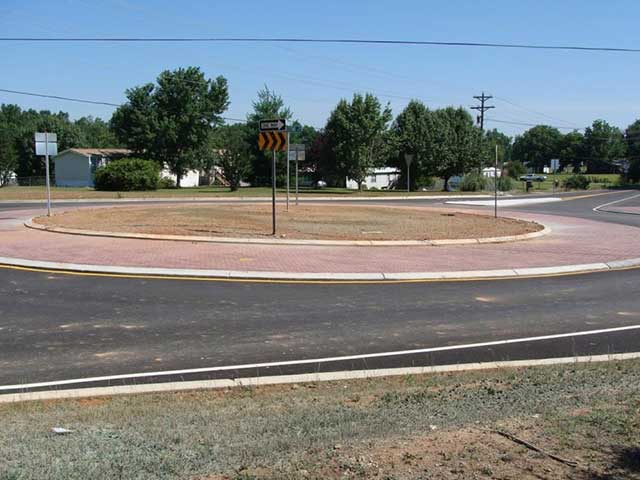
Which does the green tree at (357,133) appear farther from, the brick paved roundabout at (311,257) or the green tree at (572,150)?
the green tree at (572,150)

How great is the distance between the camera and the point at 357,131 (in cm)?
5981

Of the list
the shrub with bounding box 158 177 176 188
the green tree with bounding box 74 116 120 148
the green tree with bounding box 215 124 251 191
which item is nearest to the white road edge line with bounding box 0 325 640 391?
the green tree with bounding box 215 124 251 191

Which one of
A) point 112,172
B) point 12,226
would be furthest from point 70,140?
point 12,226

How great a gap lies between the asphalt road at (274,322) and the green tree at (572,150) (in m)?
161

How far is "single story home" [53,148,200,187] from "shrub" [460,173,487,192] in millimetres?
30846

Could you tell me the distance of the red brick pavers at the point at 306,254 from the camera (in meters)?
13.8

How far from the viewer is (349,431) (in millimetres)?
4504

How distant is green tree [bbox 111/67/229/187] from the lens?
222ft

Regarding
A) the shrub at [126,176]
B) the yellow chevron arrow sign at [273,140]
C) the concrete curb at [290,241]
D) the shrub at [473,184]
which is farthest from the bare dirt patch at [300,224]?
the shrub at [473,184]

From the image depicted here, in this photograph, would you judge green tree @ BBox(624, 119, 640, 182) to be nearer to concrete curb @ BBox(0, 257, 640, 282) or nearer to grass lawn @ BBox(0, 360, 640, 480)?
concrete curb @ BBox(0, 257, 640, 282)

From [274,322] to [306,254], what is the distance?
22.2 ft

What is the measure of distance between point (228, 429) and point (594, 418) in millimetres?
2517

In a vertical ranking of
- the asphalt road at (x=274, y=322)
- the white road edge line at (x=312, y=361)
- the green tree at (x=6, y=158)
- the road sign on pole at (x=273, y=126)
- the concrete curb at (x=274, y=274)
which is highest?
the green tree at (x=6, y=158)

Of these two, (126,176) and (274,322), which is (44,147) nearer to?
(274,322)
